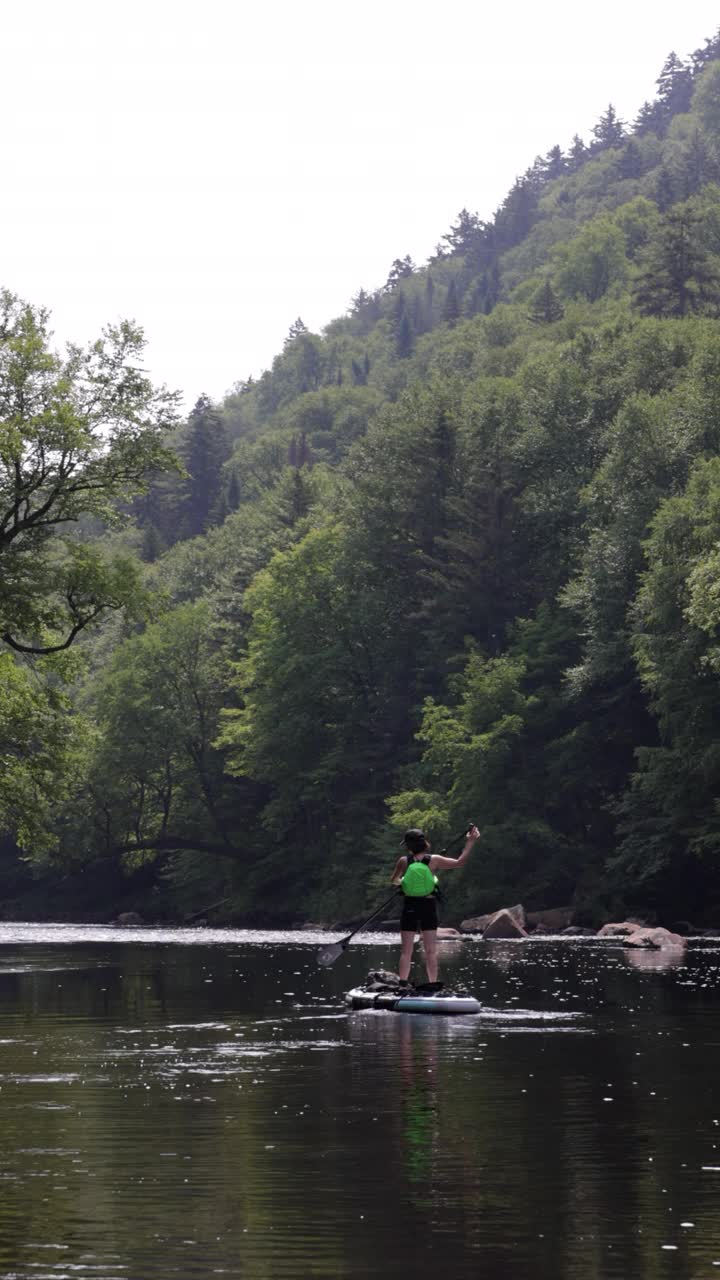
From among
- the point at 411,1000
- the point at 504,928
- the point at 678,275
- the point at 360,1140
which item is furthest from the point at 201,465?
the point at 360,1140

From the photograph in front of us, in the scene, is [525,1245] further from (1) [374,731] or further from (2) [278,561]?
(2) [278,561]

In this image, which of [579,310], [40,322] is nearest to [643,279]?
[579,310]

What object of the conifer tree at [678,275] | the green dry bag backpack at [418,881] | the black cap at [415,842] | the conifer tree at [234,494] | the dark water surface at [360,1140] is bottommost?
the dark water surface at [360,1140]

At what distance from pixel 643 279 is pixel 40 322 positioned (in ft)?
279

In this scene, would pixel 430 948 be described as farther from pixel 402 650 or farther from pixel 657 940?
pixel 402 650

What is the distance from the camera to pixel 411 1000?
25.4 meters

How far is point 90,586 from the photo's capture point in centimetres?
4709

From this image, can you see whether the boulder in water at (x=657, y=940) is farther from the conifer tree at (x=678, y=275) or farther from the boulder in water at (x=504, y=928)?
the conifer tree at (x=678, y=275)

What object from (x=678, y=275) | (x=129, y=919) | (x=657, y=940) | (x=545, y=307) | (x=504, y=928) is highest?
(x=545, y=307)

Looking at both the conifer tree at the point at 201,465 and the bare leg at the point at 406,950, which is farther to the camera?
the conifer tree at the point at 201,465

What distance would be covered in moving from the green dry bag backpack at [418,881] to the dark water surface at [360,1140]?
68.7 inches

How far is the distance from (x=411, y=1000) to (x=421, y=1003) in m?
0.17

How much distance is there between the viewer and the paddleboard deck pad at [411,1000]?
2511 cm

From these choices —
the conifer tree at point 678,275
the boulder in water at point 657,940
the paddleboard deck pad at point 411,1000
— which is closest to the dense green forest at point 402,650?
the conifer tree at point 678,275
